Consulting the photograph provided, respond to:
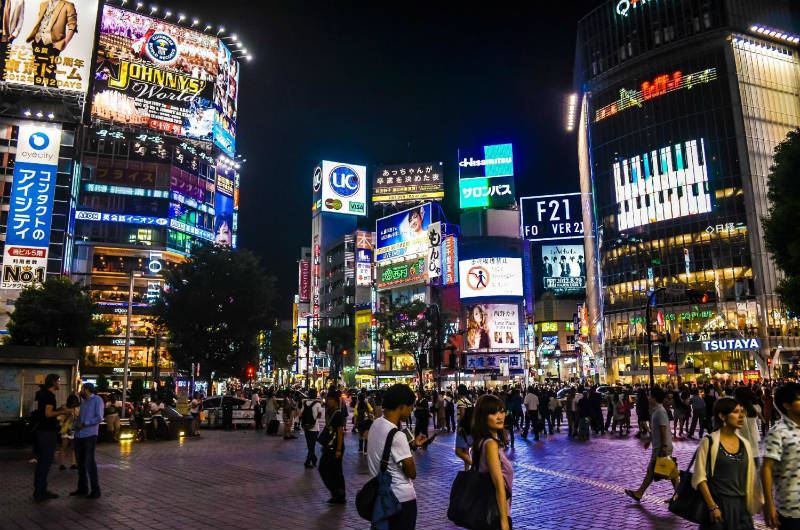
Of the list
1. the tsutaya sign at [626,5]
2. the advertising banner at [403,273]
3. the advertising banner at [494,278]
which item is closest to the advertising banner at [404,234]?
the advertising banner at [403,273]

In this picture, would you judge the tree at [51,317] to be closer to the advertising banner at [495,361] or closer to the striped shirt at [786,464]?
the striped shirt at [786,464]

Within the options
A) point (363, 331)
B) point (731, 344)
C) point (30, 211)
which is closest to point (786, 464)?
point (30, 211)

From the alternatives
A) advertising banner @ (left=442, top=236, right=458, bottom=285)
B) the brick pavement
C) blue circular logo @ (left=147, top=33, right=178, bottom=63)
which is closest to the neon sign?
advertising banner @ (left=442, top=236, right=458, bottom=285)

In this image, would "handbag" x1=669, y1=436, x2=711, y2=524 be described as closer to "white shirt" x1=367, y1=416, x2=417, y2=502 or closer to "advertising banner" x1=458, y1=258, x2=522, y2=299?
"white shirt" x1=367, y1=416, x2=417, y2=502

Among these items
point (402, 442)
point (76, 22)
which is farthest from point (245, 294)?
point (402, 442)

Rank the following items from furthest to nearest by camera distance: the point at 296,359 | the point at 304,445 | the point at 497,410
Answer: the point at 296,359
the point at 304,445
the point at 497,410

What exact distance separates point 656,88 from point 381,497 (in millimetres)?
82394

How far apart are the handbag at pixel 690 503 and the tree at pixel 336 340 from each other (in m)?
88.0

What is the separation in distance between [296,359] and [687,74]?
74271 millimetres

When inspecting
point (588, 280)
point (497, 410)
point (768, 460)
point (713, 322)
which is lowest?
point (768, 460)

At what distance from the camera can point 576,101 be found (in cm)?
9400

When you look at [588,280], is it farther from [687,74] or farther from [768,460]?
[768,460]

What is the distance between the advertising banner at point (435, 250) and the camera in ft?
262

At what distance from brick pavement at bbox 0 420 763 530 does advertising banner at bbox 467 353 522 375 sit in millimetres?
60238
